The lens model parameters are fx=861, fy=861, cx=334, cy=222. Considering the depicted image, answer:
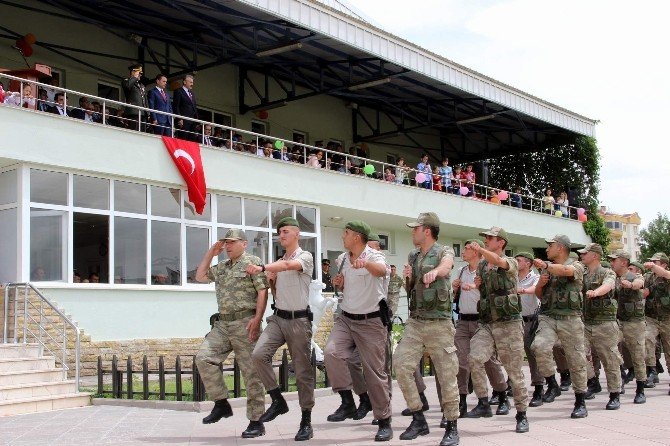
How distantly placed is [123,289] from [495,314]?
990 cm

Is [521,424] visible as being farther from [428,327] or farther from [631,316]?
[631,316]

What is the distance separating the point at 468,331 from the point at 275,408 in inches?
123

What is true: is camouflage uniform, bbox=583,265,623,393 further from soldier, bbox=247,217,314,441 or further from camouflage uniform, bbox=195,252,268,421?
camouflage uniform, bbox=195,252,268,421

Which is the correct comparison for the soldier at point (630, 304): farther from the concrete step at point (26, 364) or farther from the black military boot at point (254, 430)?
the concrete step at point (26, 364)

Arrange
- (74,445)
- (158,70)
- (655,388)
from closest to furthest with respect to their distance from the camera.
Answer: (74,445) < (655,388) < (158,70)

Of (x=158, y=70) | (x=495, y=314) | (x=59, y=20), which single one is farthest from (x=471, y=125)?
(x=495, y=314)

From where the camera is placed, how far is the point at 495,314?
32.4 ft

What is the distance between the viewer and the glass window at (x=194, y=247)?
19.5m

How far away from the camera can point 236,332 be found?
904cm

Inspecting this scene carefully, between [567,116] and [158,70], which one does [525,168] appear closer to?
[567,116]

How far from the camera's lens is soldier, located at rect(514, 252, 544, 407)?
460 inches

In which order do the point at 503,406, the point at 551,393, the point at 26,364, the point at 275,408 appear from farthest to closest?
1. the point at 26,364
2. the point at 551,393
3. the point at 503,406
4. the point at 275,408

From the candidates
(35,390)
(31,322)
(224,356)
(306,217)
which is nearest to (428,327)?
(224,356)

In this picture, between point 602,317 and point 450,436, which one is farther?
point 602,317
